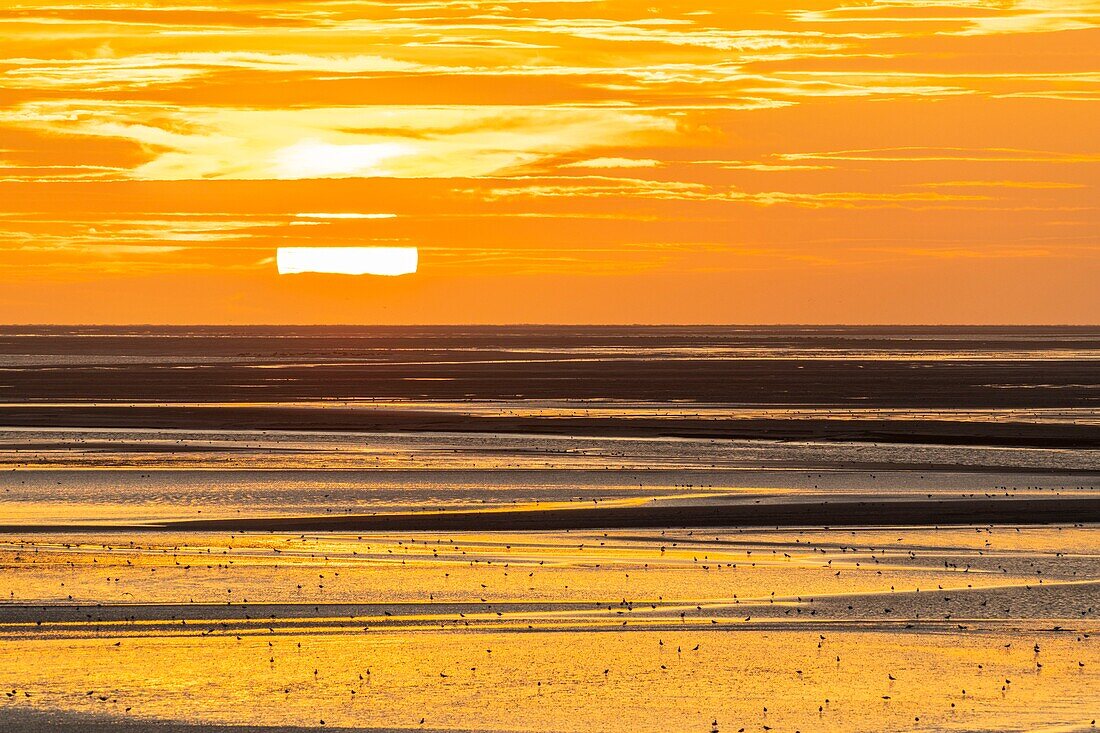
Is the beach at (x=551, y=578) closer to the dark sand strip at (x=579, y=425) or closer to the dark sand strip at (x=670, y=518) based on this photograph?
the dark sand strip at (x=670, y=518)

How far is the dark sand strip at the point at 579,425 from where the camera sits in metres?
52.1

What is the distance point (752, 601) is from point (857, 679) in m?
4.36

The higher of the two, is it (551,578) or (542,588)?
(542,588)

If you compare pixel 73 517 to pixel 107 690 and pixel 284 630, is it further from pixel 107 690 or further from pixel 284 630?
pixel 107 690

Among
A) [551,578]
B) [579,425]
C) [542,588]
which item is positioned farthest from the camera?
[579,425]

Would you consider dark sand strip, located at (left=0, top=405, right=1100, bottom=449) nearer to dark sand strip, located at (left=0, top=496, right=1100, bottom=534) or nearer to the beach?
the beach

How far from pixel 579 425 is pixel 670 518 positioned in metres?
26.3

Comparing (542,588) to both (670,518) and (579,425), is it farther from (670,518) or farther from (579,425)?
(579,425)

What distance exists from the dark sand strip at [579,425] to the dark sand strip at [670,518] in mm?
17150

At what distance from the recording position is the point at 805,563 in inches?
987

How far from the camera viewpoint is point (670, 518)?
102 ft

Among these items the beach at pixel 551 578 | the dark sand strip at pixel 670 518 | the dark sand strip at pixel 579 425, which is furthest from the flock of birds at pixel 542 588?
the dark sand strip at pixel 579 425

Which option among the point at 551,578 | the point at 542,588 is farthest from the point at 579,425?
the point at 542,588

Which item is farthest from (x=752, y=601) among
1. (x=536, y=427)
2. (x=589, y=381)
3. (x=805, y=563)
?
(x=589, y=381)
